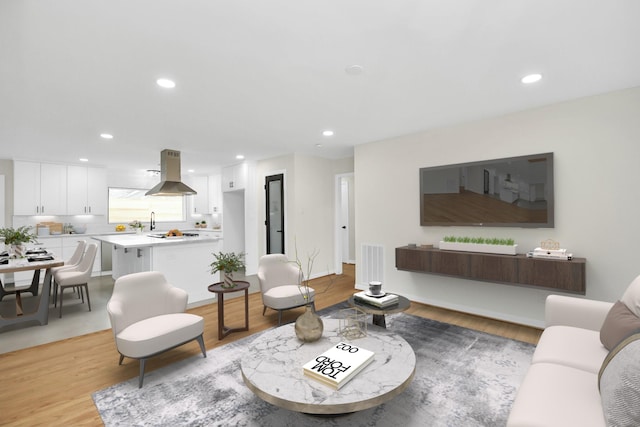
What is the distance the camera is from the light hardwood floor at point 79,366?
2.11 meters

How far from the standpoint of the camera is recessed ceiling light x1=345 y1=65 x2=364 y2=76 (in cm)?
247

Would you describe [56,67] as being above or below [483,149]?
above

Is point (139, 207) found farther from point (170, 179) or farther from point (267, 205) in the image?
point (267, 205)

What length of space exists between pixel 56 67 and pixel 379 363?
333 centimetres

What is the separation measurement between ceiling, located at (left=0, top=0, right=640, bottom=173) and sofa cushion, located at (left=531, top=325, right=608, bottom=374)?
2060 millimetres

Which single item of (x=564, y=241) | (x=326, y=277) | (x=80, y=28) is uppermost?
(x=80, y=28)

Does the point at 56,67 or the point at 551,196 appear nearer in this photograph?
the point at 56,67

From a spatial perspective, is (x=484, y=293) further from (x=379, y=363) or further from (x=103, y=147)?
→ (x=103, y=147)

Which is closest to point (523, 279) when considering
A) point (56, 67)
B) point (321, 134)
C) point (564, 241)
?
point (564, 241)

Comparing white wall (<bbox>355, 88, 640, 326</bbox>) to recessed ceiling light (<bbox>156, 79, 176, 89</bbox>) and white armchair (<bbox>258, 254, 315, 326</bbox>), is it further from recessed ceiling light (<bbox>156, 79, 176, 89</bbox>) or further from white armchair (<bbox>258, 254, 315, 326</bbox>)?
recessed ceiling light (<bbox>156, 79, 176, 89</bbox>)

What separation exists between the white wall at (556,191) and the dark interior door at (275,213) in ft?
7.74

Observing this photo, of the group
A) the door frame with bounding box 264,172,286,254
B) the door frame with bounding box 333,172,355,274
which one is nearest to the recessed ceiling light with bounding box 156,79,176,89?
the door frame with bounding box 264,172,286,254

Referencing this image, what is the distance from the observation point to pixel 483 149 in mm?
3875

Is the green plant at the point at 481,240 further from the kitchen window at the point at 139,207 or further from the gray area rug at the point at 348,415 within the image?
the kitchen window at the point at 139,207
